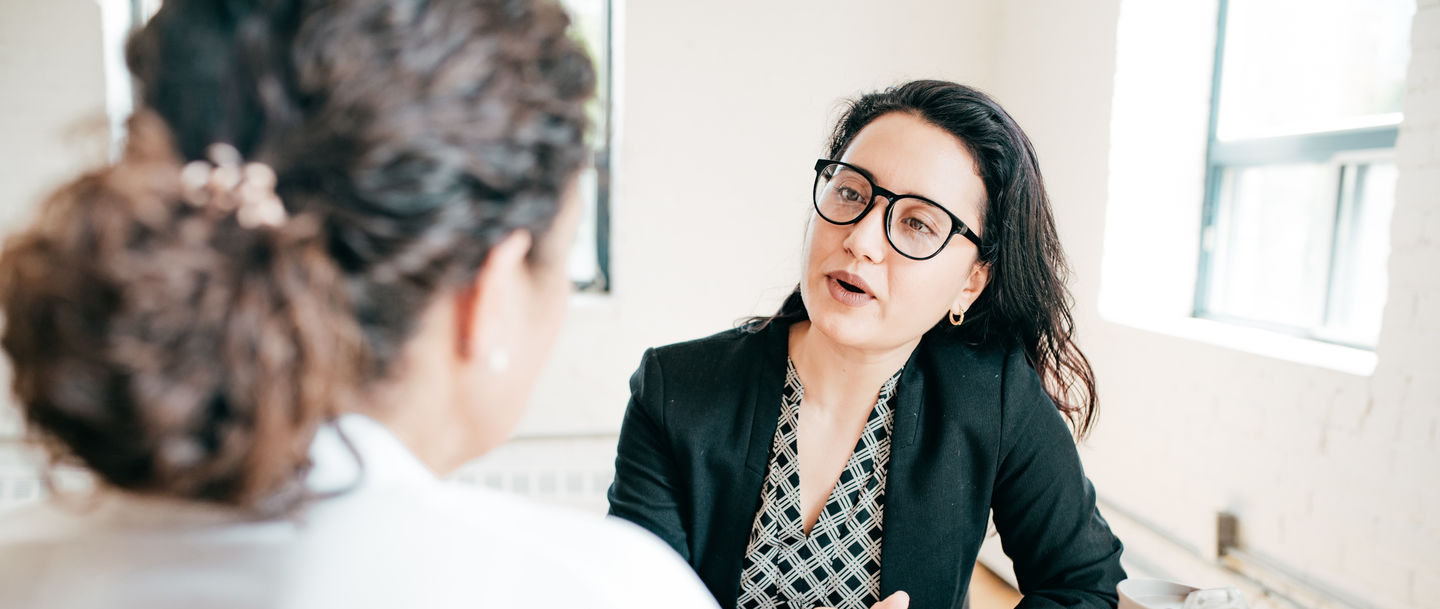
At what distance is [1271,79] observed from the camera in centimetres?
247

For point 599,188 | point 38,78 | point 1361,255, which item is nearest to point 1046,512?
point 1361,255

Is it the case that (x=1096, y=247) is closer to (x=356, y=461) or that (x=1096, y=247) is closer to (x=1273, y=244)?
(x=1273, y=244)

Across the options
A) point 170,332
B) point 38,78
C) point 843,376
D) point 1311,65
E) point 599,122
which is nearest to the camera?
point 170,332

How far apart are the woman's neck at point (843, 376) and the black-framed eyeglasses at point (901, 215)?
0.58 feet

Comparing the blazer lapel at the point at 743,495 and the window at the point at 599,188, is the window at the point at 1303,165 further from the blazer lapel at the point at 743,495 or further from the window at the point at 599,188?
the window at the point at 599,188

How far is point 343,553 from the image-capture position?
50cm

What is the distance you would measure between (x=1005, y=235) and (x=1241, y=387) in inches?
49.0

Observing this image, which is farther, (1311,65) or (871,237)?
(1311,65)

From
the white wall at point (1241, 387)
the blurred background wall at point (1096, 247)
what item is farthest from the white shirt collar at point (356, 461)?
the white wall at point (1241, 387)

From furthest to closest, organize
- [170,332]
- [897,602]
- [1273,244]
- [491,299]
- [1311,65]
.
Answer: [1273,244], [1311,65], [897,602], [491,299], [170,332]

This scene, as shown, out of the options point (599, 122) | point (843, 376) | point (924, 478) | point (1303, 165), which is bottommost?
point (924, 478)

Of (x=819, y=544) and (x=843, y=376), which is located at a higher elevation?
(x=843, y=376)

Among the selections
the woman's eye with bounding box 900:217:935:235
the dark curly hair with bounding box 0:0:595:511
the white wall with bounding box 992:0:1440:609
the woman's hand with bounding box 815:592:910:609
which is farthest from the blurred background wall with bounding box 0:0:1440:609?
the dark curly hair with bounding box 0:0:595:511

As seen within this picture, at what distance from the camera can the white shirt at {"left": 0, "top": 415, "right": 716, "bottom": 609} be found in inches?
19.6
